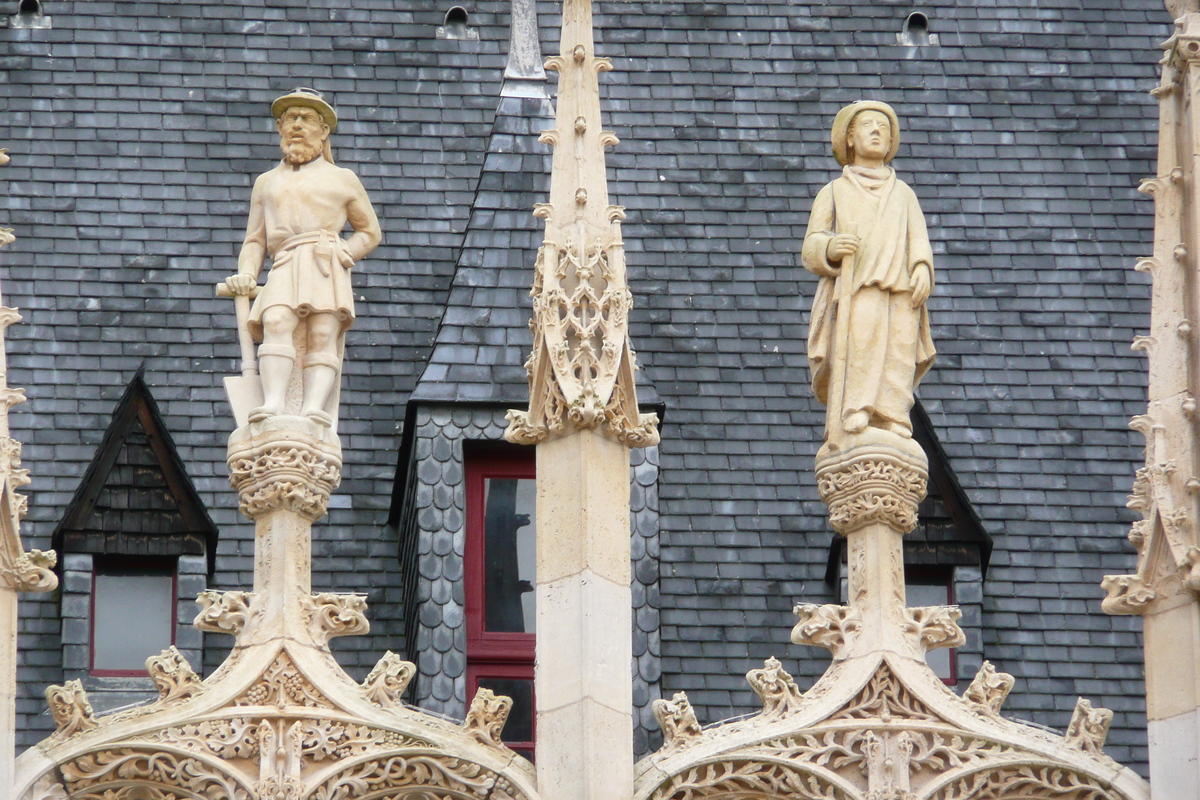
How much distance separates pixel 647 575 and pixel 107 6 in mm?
7727

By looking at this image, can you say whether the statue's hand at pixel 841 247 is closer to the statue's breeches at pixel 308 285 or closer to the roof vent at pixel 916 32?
the statue's breeches at pixel 308 285

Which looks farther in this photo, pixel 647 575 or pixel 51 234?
pixel 51 234

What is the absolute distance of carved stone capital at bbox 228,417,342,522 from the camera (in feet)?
83.4

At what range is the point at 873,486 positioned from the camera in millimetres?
25781

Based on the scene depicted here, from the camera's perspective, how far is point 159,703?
2505 cm

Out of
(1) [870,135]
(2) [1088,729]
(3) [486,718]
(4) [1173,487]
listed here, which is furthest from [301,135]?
(2) [1088,729]

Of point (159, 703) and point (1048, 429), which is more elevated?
point (1048, 429)

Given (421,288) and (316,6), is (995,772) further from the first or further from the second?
(316,6)

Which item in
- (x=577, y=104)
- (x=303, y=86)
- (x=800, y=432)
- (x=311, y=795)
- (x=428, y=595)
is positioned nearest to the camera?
(x=311, y=795)

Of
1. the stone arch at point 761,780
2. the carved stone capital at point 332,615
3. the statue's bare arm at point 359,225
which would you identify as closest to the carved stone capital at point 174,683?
the carved stone capital at point 332,615

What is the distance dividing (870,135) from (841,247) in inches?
41.2

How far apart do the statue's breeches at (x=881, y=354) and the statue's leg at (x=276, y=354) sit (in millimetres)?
3432

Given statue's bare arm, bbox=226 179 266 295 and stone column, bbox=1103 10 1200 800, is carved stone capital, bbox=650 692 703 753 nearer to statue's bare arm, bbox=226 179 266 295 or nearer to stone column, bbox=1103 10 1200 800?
stone column, bbox=1103 10 1200 800

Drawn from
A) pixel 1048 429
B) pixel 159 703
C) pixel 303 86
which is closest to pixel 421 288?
pixel 303 86
